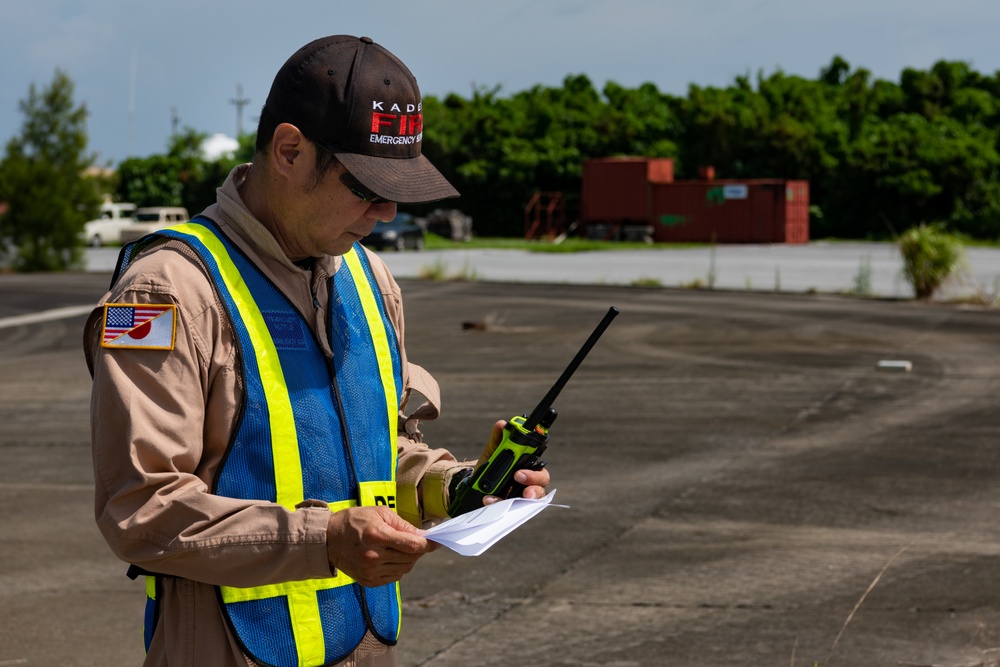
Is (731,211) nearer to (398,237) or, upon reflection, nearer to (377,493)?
(398,237)

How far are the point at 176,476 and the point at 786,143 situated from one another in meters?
62.4

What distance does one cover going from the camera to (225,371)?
7.51 ft

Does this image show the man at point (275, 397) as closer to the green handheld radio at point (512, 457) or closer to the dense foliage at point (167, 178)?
the green handheld radio at point (512, 457)

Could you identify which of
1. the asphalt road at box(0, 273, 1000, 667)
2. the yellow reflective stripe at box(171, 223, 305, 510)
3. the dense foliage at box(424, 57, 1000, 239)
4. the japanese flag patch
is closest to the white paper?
the yellow reflective stripe at box(171, 223, 305, 510)

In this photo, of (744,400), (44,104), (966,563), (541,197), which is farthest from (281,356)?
(541,197)

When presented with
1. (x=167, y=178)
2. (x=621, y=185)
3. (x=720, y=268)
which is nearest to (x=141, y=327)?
(x=720, y=268)

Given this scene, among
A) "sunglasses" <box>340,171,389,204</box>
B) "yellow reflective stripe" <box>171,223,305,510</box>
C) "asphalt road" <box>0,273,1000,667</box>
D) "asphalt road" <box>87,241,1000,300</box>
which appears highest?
"sunglasses" <box>340,171,389,204</box>

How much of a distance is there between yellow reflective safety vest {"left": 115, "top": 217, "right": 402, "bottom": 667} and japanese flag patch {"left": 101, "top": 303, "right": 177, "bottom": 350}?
129 millimetres

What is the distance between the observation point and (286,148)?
2.39m

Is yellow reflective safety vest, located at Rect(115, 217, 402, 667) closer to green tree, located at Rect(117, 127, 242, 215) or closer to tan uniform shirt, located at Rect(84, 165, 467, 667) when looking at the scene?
tan uniform shirt, located at Rect(84, 165, 467, 667)

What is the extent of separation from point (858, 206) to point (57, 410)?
53929mm

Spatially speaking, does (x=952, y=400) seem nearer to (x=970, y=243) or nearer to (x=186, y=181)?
(x=970, y=243)

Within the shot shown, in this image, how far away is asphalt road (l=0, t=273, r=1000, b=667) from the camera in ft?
18.5

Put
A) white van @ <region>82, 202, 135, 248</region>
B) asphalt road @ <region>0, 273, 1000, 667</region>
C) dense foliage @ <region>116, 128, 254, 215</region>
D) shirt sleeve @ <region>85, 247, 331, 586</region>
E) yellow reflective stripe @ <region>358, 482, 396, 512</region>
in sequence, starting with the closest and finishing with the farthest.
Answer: shirt sleeve @ <region>85, 247, 331, 586</region>
yellow reflective stripe @ <region>358, 482, 396, 512</region>
asphalt road @ <region>0, 273, 1000, 667</region>
white van @ <region>82, 202, 135, 248</region>
dense foliage @ <region>116, 128, 254, 215</region>
